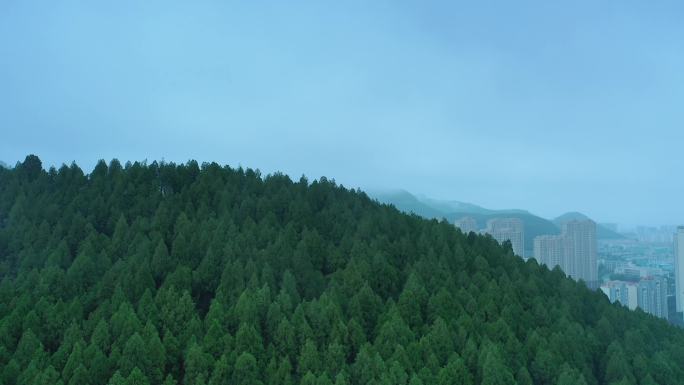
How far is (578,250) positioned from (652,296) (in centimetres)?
864

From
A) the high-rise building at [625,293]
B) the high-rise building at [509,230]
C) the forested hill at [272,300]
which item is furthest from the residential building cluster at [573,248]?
the forested hill at [272,300]

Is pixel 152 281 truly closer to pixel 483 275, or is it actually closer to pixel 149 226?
pixel 149 226

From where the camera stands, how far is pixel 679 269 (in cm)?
4603

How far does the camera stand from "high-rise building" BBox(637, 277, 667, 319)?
42312 mm

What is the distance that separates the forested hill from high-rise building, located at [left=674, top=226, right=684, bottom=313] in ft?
91.9

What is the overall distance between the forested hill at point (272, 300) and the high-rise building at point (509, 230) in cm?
2958

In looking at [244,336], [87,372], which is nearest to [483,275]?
[244,336]

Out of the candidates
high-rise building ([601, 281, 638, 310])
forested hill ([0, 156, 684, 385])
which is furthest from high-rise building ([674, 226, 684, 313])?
forested hill ([0, 156, 684, 385])

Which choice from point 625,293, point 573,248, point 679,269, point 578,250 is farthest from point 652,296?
point 573,248

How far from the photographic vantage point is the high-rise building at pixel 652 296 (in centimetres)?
4231

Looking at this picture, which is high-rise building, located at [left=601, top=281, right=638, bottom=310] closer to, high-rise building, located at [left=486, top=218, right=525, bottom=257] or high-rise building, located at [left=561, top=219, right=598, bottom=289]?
high-rise building, located at [left=561, top=219, right=598, bottom=289]

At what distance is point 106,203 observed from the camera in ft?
73.5

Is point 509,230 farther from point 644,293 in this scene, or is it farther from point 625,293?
point 644,293

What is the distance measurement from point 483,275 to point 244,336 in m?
9.14
